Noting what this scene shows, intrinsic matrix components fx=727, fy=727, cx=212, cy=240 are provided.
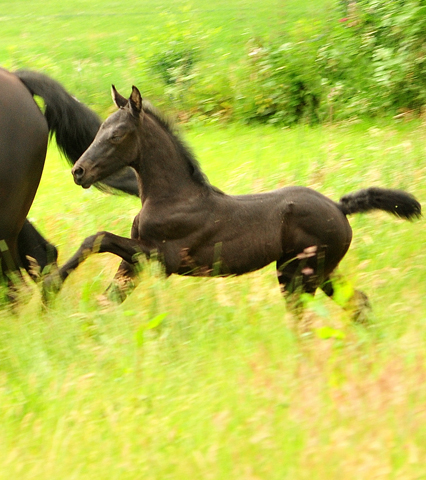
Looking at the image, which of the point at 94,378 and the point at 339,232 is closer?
the point at 94,378

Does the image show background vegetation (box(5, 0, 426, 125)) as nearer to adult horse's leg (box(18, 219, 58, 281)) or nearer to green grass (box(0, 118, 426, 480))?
green grass (box(0, 118, 426, 480))

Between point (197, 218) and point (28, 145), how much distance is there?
3.59ft

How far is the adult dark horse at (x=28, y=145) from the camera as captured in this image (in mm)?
4199

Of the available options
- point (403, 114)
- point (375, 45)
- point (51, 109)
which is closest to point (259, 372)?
point (51, 109)

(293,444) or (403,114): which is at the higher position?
(293,444)

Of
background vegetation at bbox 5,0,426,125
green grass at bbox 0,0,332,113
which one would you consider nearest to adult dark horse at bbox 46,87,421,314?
background vegetation at bbox 5,0,426,125

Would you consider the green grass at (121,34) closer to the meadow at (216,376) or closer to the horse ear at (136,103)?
the meadow at (216,376)

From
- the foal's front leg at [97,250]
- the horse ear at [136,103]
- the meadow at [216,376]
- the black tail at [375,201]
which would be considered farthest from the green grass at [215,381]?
the horse ear at [136,103]

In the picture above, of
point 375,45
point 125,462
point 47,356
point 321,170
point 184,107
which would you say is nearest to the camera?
point 125,462

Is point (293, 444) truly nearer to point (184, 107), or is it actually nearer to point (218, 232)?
point (218, 232)

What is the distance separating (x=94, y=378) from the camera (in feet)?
10.8

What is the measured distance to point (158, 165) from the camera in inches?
164

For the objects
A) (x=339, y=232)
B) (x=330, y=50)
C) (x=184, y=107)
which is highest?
(x=339, y=232)

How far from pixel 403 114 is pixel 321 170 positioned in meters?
2.76
